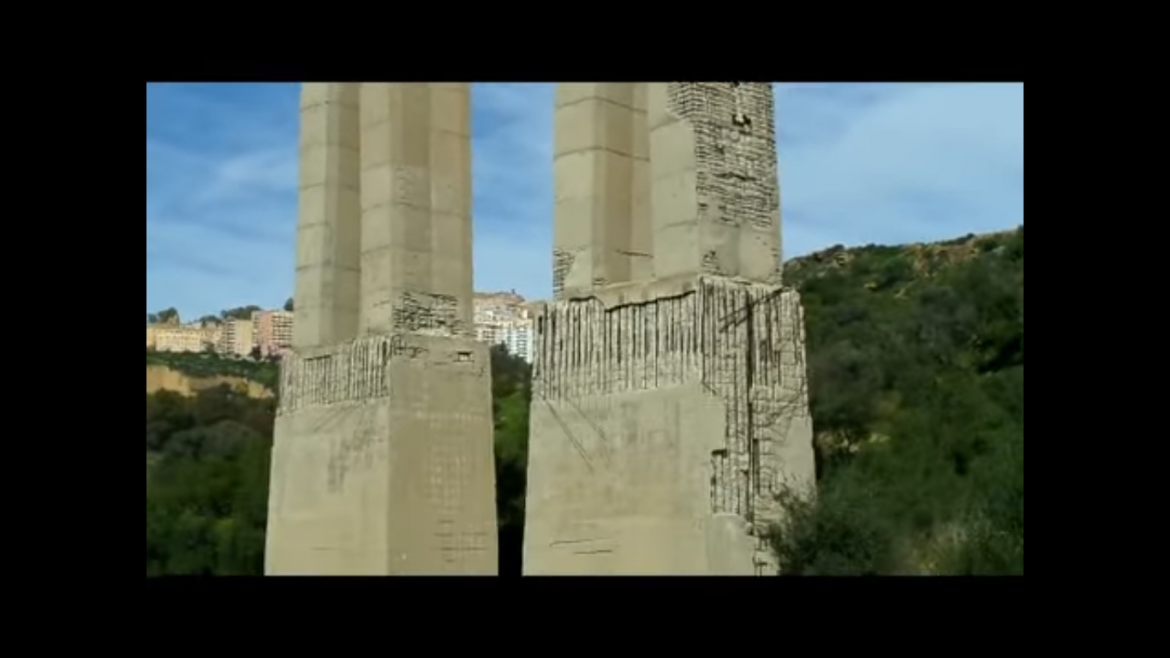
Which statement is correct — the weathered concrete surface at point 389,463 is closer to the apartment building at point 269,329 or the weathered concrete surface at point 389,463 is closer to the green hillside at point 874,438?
the green hillside at point 874,438

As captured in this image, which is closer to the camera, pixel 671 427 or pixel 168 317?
pixel 671 427

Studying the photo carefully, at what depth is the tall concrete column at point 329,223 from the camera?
72.0ft

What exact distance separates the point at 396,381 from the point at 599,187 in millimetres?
5014

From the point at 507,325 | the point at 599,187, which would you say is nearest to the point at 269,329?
the point at 507,325

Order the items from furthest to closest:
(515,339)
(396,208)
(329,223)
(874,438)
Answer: (515,339), (874,438), (329,223), (396,208)

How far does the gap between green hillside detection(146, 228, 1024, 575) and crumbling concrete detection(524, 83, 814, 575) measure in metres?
0.67

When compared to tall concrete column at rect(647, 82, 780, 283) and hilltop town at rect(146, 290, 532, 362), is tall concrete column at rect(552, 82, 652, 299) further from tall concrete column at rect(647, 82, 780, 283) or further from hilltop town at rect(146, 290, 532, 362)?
hilltop town at rect(146, 290, 532, 362)

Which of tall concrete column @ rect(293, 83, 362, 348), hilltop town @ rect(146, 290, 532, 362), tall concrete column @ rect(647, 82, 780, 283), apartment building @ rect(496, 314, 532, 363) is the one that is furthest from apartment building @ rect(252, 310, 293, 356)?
tall concrete column @ rect(647, 82, 780, 283)

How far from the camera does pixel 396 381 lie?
807 inches

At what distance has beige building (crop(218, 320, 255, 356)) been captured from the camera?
36.8 m

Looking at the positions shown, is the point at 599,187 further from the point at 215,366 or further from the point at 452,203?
the point at 215,366

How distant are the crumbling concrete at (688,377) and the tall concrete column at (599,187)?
96 mm
